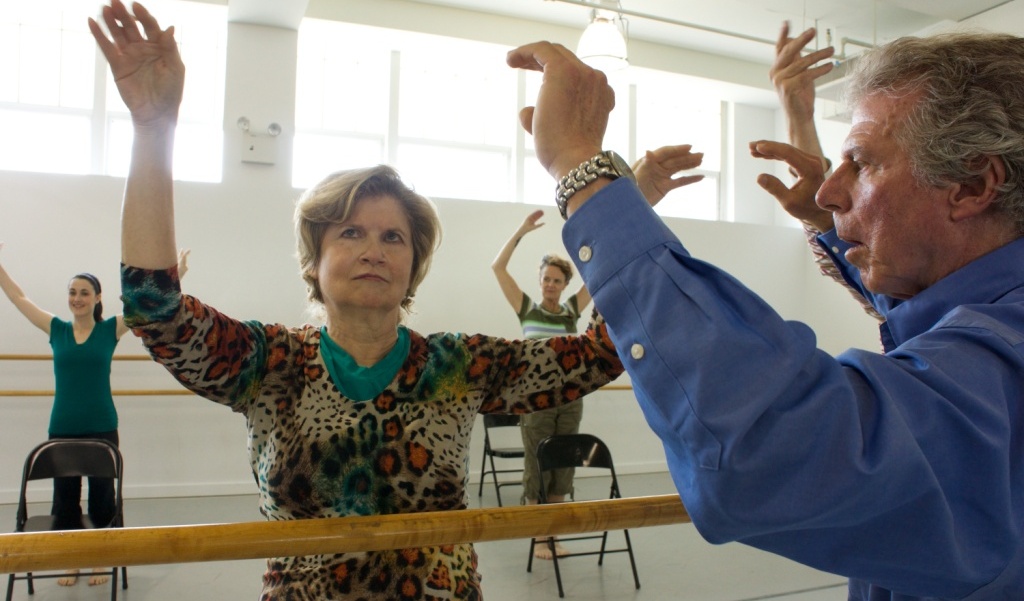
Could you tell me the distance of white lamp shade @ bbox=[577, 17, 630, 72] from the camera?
3.37 m

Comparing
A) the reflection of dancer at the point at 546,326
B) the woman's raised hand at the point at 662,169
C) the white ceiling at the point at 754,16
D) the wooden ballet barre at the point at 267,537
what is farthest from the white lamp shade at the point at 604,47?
the white ceiling at the point at 754,16

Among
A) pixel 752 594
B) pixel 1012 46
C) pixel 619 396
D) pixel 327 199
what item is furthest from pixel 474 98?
pixel 1012 46

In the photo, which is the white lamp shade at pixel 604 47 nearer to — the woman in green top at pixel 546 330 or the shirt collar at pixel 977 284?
the woman in green top at pixel 546 330

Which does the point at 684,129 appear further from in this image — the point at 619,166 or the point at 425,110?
the point at 619,166

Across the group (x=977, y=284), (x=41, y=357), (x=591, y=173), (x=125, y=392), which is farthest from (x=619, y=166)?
(x=41, y=357)

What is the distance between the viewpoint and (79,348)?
4.06 metres

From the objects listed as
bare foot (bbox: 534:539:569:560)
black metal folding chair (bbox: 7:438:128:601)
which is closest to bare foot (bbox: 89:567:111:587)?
black metal folding chair (bbox: 7:438:128:601)

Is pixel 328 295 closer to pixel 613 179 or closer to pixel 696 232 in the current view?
pixel 613 179

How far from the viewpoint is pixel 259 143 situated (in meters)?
5.75

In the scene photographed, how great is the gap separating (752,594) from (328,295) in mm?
3017

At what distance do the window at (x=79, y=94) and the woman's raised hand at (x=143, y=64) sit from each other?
5.14m

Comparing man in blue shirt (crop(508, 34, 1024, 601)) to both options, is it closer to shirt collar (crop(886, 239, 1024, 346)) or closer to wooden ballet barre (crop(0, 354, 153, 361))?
shirt collar (crop(886, 239, 1024, 346))

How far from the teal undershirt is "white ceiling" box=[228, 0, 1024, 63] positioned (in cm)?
467

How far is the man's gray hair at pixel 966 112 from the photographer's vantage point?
63 cm
